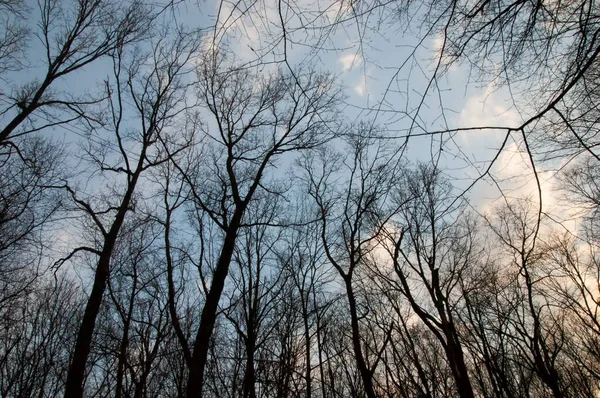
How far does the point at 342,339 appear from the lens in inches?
656

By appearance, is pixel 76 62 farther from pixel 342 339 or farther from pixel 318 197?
pixel 342 339

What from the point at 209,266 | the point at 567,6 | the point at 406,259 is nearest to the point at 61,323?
the point at 209,266

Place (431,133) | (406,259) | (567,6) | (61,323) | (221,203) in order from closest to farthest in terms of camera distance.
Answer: (431,133) → (567,6) → (221,203) → (406,259) → (61,323)

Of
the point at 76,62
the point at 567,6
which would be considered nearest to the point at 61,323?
the point at 76,62

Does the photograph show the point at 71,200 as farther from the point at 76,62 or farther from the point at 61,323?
the point at 61,323

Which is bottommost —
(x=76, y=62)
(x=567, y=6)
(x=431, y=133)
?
(x=431, y=133)

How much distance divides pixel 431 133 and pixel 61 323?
18482 millimetres

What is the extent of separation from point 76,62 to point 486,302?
15.4 m

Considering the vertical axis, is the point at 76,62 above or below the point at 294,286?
above

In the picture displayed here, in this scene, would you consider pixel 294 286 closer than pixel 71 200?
No

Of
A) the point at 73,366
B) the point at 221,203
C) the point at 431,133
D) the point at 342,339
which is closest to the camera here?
the point at 431,133

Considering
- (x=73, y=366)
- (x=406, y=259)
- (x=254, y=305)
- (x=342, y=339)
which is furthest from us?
(x=342, y=339)

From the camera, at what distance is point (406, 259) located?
465 inches

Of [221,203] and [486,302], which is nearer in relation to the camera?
[221,203]
